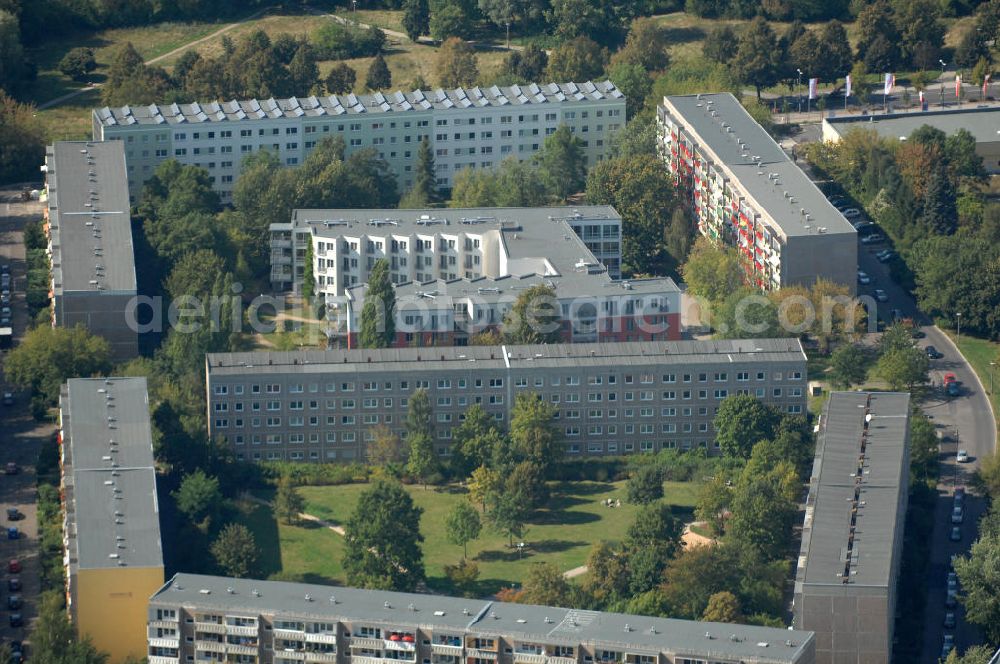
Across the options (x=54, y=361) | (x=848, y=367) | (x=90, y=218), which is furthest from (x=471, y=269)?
(x=54, y=361)

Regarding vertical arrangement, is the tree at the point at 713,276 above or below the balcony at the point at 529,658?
above

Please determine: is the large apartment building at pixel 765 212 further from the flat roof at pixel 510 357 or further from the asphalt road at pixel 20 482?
the asphalt road at pixel 20 482

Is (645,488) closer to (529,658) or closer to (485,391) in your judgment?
(485,391)

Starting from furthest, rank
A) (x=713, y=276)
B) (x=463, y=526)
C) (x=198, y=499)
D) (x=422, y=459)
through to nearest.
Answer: (x=713, y=276) → (x=422, y=459) → (x=198, y=499) → (x=463, y=526)

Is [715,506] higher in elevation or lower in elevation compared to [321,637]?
higher

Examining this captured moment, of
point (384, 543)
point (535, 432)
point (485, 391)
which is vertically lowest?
point (384, 543)

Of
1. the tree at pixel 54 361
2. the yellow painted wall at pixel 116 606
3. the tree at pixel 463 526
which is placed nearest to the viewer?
the yellow painted wall at pixel 116 606

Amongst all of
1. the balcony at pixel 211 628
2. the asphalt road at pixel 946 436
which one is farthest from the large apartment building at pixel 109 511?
the asphalt road at pixel 946 436
